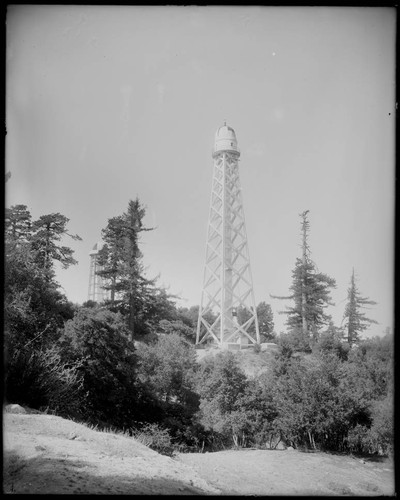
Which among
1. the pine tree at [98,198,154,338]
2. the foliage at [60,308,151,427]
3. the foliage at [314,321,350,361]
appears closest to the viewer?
the foliage at [60,308,151,427]

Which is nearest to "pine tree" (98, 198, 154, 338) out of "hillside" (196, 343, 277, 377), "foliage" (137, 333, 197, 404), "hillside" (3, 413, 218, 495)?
"hillside" (196, 343, 277, 377)

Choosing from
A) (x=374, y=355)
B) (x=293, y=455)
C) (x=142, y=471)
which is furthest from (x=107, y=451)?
(x=374, y=355)

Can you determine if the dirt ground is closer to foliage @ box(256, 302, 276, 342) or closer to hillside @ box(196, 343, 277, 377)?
hillside @ box(196, 343, 277, 377)

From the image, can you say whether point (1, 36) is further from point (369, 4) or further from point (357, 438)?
point (357, 438)

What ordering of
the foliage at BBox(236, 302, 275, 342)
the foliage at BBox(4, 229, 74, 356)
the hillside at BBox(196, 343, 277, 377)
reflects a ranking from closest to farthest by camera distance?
the foliage at BBox(4, 229, 74, 356)
the hillside at BBox(196, 343, 277, 377)
the foliage at BBox(236, 302, 275, 342)

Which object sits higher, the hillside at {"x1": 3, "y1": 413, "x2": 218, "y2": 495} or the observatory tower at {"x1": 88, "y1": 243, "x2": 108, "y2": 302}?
the observatory tower at {"x1": 88, "y1": 243, "x2": 108, "y2": 302}

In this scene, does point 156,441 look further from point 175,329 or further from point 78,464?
point 175,329

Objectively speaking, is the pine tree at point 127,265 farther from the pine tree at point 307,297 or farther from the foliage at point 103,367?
the pine tree at point 307,297
